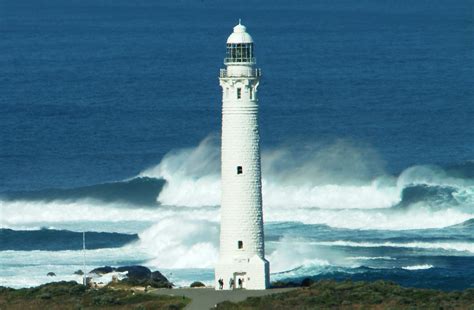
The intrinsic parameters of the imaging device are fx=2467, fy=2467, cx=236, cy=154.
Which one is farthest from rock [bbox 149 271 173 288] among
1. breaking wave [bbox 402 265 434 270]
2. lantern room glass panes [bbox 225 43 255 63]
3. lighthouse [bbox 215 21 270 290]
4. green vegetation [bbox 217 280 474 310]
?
breaking wave [bbox 402 265 434 270]

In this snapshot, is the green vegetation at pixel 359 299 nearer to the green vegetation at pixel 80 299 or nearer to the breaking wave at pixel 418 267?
the green vegetation at pixel 80 299

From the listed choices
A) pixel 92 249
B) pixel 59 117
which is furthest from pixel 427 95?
pixel 92 249

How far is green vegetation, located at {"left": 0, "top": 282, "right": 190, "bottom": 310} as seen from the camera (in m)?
68.6

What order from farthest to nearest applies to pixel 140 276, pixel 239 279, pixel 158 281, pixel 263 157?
1. pixel 263 157
2. pixel 140 276
3. pixel 158 281
4. pixel 239 279

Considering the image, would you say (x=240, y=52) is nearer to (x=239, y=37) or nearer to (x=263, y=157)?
(x=239, y=37)

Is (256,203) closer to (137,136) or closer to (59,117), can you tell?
(137,136)

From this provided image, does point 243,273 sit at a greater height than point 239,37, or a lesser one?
lesser

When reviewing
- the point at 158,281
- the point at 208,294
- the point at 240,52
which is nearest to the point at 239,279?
the point at 208,294

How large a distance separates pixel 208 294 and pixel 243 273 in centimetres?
120

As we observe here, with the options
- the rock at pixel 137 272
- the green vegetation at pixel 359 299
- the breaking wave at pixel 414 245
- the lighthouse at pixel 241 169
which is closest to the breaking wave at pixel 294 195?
the breaking wave at pixel 414 245

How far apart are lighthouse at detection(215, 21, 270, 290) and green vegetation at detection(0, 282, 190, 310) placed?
2377 millimetres

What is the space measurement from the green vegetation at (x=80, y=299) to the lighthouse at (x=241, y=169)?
2.38 m

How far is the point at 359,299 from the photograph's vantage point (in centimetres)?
6838

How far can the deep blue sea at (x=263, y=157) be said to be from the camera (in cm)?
8969
